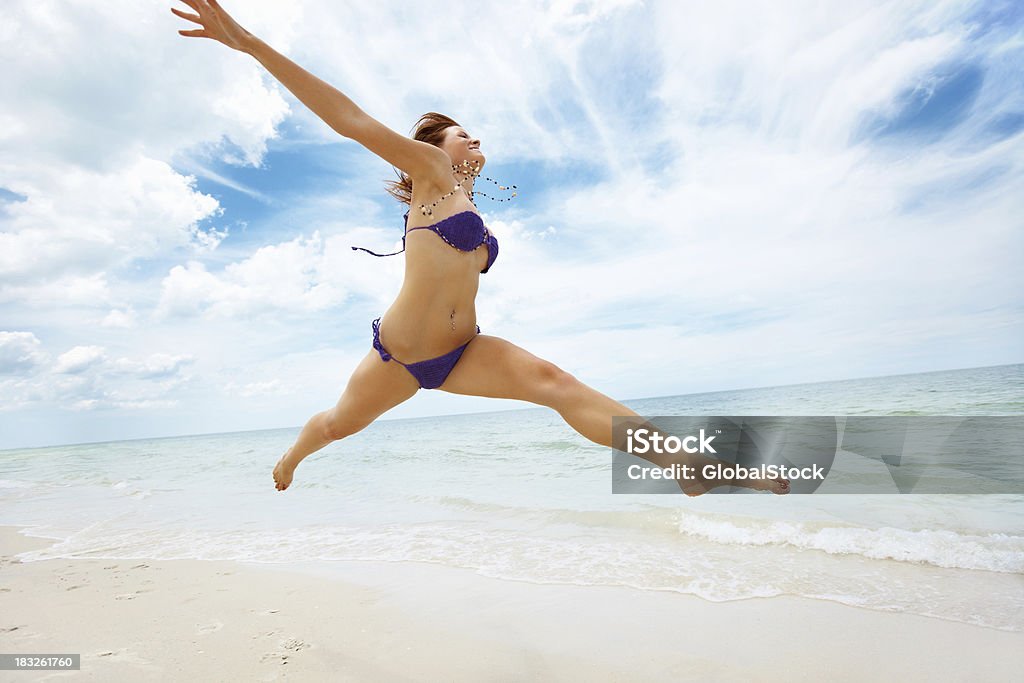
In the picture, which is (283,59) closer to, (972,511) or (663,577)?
(663,577)

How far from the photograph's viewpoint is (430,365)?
2.79m

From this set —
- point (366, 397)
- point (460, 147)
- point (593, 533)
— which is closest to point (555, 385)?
point (366, 397)

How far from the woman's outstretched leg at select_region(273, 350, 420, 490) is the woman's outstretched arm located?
0.98m

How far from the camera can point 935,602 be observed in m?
4.04

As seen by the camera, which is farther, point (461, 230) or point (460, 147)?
point (460, 147)

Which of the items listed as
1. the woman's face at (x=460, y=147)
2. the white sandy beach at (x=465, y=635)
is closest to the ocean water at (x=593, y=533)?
the white sandy beach at (x=465, y=635)

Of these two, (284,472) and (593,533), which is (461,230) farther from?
(593,533)

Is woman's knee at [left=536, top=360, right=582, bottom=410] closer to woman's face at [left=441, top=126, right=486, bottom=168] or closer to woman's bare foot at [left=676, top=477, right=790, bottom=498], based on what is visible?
woman's bare foot at [left=676, top=477, right=790, bottom=498]

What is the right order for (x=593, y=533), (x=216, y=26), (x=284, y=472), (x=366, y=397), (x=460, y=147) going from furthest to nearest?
(x=593, y=533), (x=284, y=472), (x=366, y=397), (x=460, y=147), (x=216, y=26)

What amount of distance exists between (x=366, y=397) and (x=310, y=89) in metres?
1.39

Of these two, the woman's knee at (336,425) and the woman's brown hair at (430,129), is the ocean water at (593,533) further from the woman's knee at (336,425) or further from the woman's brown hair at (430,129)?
the woman's brown hair at (430,129)

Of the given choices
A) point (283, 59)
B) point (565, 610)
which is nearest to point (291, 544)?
point (565, 610)

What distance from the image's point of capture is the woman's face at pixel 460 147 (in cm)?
277

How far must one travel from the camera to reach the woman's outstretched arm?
215 cm
